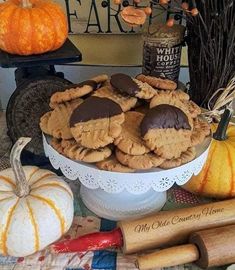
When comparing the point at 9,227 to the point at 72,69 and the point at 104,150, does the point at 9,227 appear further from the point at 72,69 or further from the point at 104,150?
the point at 72,69

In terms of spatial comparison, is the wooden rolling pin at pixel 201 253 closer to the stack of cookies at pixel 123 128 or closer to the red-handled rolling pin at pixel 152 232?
the red-handled rolling pin at pixel 152 232

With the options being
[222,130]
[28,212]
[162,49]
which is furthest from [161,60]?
[28,212]

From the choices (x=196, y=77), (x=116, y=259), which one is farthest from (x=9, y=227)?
(x=196, y=77)

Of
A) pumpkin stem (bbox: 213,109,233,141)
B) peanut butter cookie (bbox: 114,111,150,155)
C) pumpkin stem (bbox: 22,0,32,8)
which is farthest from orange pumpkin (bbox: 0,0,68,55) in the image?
pumpkin stem (bbox: 213,109,233,141)

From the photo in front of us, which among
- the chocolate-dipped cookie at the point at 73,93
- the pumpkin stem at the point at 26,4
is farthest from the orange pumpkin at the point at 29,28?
the chocolate-dipped cookie at the point at 73,93

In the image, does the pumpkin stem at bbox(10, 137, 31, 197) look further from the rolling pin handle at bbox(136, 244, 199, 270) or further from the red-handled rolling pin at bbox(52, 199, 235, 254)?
the rolling pin handle at bbox(136, 244, 199, 270)

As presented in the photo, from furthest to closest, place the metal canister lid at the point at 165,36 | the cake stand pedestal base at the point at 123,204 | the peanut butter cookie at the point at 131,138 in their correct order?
the metal canister lid at the point at 165,36, the cake stand pedestal base at the point at 123,204, the peanut butter cookie at the point at 131,138

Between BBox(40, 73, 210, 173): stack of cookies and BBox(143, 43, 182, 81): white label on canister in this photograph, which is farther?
BBox(143, 43, 182, 81): white label on canister
